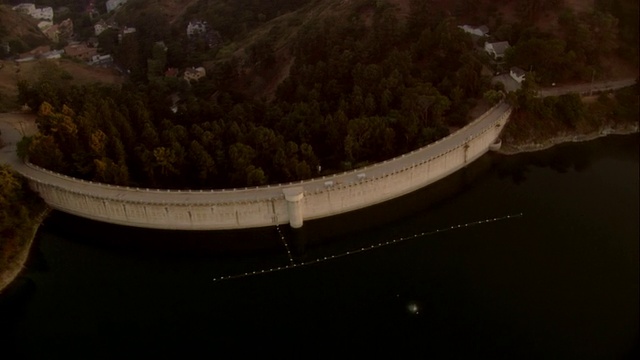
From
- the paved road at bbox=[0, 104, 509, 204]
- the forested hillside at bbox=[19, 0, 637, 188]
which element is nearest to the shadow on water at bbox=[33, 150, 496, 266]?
the paved road at bbox=[0, 104, 509, 204]

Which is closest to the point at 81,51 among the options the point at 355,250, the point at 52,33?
the point at 52,33

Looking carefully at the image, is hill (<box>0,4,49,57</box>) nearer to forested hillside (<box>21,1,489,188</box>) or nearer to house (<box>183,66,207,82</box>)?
house (<box>183,66,207,82</box>)

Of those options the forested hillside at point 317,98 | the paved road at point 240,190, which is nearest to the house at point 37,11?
the forested hillside at point 317,98

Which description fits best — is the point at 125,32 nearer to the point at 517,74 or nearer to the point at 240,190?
the point at 240,190

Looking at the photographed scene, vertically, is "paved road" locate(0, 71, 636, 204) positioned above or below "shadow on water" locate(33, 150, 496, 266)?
above

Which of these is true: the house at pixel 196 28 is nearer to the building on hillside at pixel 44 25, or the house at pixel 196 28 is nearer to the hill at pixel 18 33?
the hill at pixel 18 33

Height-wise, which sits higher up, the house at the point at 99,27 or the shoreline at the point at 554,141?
the shoreline at the point at 554,141

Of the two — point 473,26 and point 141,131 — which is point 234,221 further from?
point 473,26
